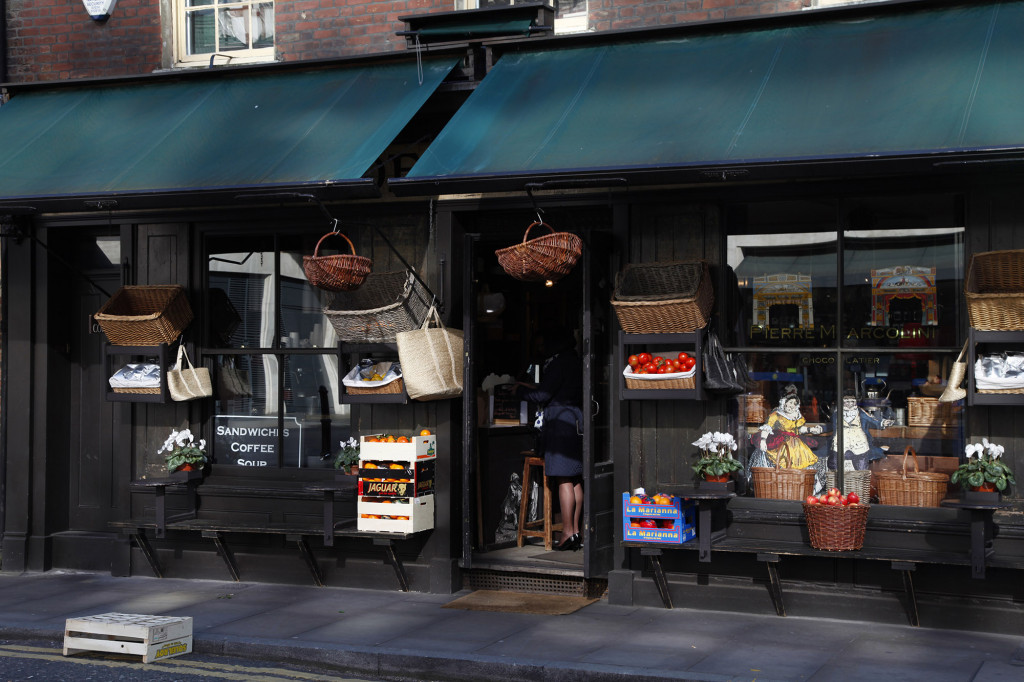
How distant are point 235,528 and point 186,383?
1369 mm

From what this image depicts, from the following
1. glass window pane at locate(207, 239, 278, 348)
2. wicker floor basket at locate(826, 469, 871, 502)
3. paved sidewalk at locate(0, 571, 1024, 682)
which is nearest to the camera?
paved sidewalk at locate(0, 571, 1024, 682)

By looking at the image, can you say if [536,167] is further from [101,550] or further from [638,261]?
[101,550]

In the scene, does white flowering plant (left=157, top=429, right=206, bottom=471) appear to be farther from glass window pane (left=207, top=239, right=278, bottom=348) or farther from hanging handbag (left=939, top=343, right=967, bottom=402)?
hanging handbag (left=939, top=343, right=967, bottom=402)

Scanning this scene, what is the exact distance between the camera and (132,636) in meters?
8.02

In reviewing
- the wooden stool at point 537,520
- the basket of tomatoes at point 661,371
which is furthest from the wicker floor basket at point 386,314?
the wooden stool at point 537,520

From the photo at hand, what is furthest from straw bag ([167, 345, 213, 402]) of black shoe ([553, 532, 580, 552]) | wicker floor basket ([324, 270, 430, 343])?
black shoe ([553, 532, 580, 552])

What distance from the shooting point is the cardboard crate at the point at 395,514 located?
9.56m

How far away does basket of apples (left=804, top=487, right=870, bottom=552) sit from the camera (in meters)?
8.20

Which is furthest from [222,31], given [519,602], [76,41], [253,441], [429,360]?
[519,602]

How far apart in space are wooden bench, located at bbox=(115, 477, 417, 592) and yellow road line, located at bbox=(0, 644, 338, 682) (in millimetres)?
1947

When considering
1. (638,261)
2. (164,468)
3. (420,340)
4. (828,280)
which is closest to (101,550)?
(164,468)

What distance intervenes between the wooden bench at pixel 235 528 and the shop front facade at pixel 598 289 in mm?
101

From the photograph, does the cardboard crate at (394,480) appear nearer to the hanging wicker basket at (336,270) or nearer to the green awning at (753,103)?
the hanging wicker basket at (336,270)

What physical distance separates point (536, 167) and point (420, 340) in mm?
1923
